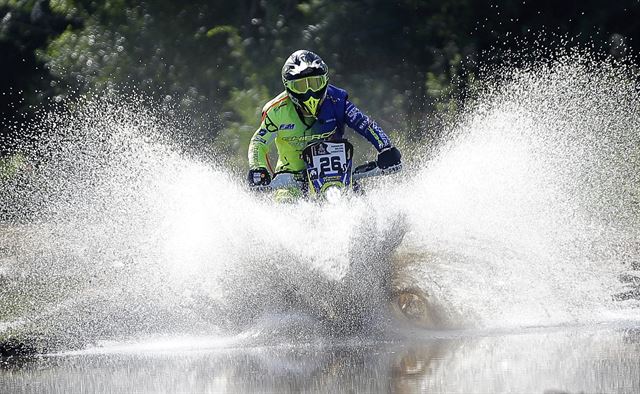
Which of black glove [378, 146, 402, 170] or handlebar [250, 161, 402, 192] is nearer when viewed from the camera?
handlebar [250, 161, 402, 192]

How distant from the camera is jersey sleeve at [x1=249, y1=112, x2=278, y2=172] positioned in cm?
1121

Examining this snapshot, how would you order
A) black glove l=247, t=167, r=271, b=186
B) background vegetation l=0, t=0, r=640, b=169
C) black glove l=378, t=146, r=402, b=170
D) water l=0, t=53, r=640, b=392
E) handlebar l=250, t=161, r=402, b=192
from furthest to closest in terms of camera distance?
1. background vegetation l=0, t=0, r=640, b=169
2. black glove l=378, t=146, r=402, b=170
3. handlebar l=250, t=161, r=402, b=192
4. black glove l=247, t=167, r=271, b=186
5. water l=0, t=53, r=640, b=392

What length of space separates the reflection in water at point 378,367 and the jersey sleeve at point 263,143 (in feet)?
8.23

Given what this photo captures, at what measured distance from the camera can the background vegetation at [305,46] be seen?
67.2 ft

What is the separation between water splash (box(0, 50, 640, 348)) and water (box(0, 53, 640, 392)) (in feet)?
0.07

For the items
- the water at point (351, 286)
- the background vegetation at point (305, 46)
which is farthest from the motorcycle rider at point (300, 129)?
the background vegetation at point (305, 46)

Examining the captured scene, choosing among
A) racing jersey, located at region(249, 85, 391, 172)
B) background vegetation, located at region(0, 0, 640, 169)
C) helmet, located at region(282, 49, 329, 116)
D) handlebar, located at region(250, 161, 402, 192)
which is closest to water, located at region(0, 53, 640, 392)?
handlebar, located at region(250, 161, 402, 192)

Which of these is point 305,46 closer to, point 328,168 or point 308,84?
point 308,84

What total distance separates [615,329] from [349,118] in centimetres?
352

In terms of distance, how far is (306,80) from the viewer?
35.2 ft

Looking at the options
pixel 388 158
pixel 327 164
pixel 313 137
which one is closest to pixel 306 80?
pixel 313 137

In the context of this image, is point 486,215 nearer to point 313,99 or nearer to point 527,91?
point 313,99

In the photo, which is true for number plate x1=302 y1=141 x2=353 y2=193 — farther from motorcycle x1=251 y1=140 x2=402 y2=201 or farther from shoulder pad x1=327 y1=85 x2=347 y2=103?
shoulder pad x1=327 y1=85 x2=347 y2=103

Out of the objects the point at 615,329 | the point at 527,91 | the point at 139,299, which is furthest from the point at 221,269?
the point at 527,91
